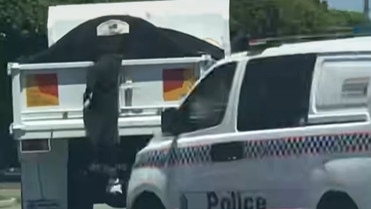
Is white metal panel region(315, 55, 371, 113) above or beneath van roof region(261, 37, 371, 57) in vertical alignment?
beneath

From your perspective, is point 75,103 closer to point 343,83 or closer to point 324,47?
point 324,47

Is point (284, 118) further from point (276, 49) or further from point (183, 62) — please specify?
point (183, 62)

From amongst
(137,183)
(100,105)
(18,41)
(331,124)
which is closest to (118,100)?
(100,105)

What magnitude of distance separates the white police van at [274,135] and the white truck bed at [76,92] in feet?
7.36

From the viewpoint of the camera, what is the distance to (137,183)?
1266 cm

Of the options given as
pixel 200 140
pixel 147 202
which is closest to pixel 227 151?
pixel 200 140

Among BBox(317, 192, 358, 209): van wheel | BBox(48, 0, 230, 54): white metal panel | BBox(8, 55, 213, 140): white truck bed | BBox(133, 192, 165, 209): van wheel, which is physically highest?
BBox(48, 0, 230, 54): white metal panel

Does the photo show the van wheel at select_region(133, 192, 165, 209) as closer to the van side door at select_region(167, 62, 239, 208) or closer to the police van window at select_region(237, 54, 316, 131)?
the van side door at select_region(167, 62, 239, 208)

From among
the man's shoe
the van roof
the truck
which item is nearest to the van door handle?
the van roof

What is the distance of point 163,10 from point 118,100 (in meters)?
2.29

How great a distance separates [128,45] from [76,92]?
93cm

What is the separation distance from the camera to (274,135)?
1087 cm

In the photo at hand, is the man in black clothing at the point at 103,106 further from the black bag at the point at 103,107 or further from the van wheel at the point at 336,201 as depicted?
the van wheel at the point at 336,201

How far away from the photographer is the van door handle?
1126 centimetres
